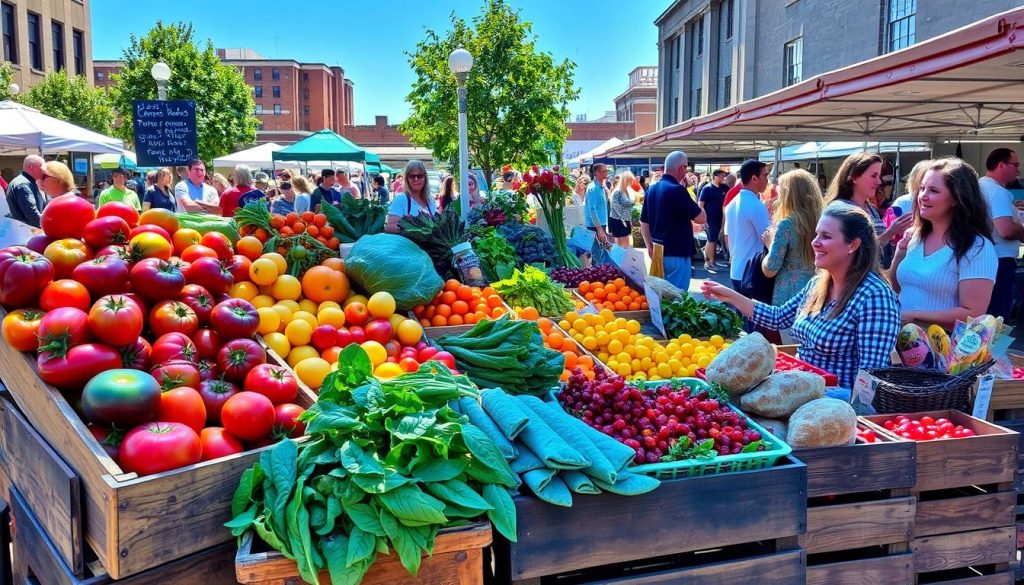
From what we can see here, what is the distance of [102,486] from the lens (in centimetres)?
190

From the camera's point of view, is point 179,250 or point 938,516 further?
point 179,250

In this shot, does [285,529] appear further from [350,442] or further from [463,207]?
[463,207]

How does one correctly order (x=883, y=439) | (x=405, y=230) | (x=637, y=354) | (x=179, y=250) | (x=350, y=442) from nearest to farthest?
(x=350, y=442) → (x=883, y=439) → (x=179, y=250) → (x=637, y=354) → (x=405, y=230)

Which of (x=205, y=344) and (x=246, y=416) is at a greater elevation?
(x=205, y=344)

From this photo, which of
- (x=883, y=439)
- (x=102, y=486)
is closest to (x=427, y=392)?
(x=102, y=486)

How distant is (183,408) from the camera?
7.15 feet

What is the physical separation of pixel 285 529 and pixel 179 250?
1.51 m

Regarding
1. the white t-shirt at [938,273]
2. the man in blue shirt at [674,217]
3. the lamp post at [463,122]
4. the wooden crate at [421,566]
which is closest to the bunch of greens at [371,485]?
the wooden crate at [421,566]

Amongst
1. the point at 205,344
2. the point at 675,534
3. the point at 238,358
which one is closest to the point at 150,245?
the point at 205,344

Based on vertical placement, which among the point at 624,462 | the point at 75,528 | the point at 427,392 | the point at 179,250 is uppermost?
the point at 179,250

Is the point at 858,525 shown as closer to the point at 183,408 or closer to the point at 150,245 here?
the point at 183,408

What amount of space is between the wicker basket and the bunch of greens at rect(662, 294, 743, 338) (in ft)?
4.27

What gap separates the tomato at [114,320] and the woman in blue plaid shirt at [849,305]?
2.67 meters

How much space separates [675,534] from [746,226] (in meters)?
4.37
